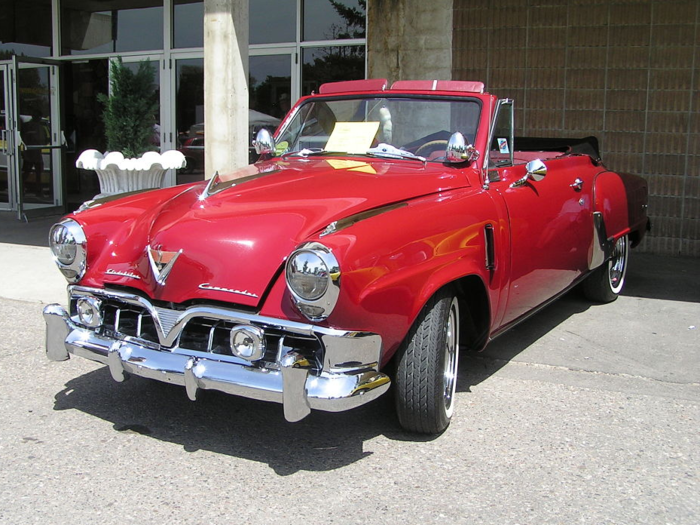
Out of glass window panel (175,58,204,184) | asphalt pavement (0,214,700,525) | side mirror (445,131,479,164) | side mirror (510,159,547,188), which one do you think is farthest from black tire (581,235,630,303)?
glass window panel (175,58,204,184)

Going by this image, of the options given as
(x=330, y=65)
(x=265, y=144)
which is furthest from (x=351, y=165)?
(x=330, y=65)

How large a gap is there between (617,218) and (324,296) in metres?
3.57

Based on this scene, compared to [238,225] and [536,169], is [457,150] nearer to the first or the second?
[536,169]

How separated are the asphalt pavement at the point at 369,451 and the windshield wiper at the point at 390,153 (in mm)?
1318

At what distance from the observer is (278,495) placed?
295 cm

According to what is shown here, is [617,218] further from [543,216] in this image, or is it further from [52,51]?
[52,51]

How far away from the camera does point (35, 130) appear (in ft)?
38.2

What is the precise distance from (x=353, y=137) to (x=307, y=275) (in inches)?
68.6

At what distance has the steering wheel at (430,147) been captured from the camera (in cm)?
421

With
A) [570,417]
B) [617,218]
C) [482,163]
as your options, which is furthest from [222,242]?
[617,218]

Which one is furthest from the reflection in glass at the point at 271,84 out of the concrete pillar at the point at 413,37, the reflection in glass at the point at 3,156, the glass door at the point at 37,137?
the reflection in glass at the point at 3,156

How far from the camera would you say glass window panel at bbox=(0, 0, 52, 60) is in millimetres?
11820

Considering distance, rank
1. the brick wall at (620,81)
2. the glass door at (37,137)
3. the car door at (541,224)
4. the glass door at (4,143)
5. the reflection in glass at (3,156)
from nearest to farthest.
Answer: the car door at (541,224)
the brick wall at (620,81)
the glass door at (37,137)
the glass door at (4,143)
the reflection in glass at (3,156)

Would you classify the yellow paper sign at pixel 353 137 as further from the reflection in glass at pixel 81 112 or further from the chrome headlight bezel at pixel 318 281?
the reflection in glass at pixel 81 112
